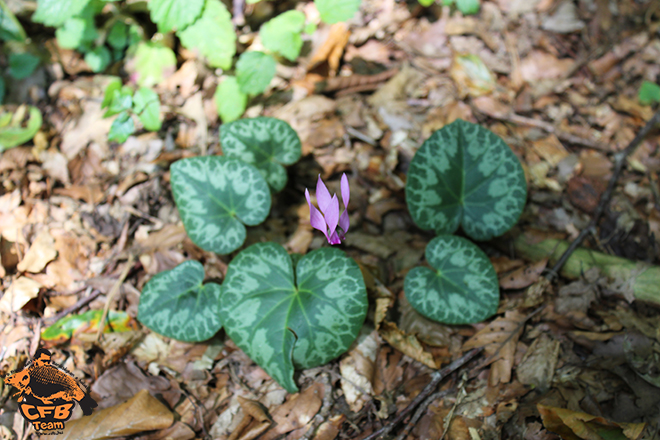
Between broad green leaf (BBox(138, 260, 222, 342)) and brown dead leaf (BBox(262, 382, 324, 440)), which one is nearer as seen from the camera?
brown dead leaf (BBox(262, 382, 324, 440))

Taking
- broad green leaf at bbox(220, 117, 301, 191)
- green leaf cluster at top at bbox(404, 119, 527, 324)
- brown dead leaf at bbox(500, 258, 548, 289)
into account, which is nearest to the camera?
green leaf cluster at top at bbox(404, 119, 527, 324)

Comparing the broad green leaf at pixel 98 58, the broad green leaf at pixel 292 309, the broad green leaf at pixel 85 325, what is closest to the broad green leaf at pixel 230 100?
the broad green leaf at pixel 98 58

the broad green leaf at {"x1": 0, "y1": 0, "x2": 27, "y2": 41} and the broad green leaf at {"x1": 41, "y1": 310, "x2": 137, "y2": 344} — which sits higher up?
the broad green leaf at {"x1": 0, "y1": 0, "x2": 27, "y2": 41}

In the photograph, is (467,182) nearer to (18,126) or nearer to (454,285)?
(454,285)

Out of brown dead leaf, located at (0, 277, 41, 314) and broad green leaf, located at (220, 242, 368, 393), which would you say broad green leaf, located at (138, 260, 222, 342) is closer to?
broad green leaf, located at (220, 242, 368, 393)

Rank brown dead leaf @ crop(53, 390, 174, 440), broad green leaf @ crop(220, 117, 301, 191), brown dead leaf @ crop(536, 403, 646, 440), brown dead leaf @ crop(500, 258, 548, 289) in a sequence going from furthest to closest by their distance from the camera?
1. broad green leaf @ crop(220, 117, 301, 191)
2. brown dead leaf @ crop(500, 258, 548, 289)
3. brown dead leaf @ crop(53, 390, 174, 440)
4. brown dead leaf @ crop(536, 403, 646, 440)

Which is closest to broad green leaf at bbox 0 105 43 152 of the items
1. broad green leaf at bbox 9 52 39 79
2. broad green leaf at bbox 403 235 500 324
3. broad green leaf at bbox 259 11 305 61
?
broad green leaf at bbox 9 52 39 79

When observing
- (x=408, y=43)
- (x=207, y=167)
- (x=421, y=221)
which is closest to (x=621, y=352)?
(x=421, y=221)
